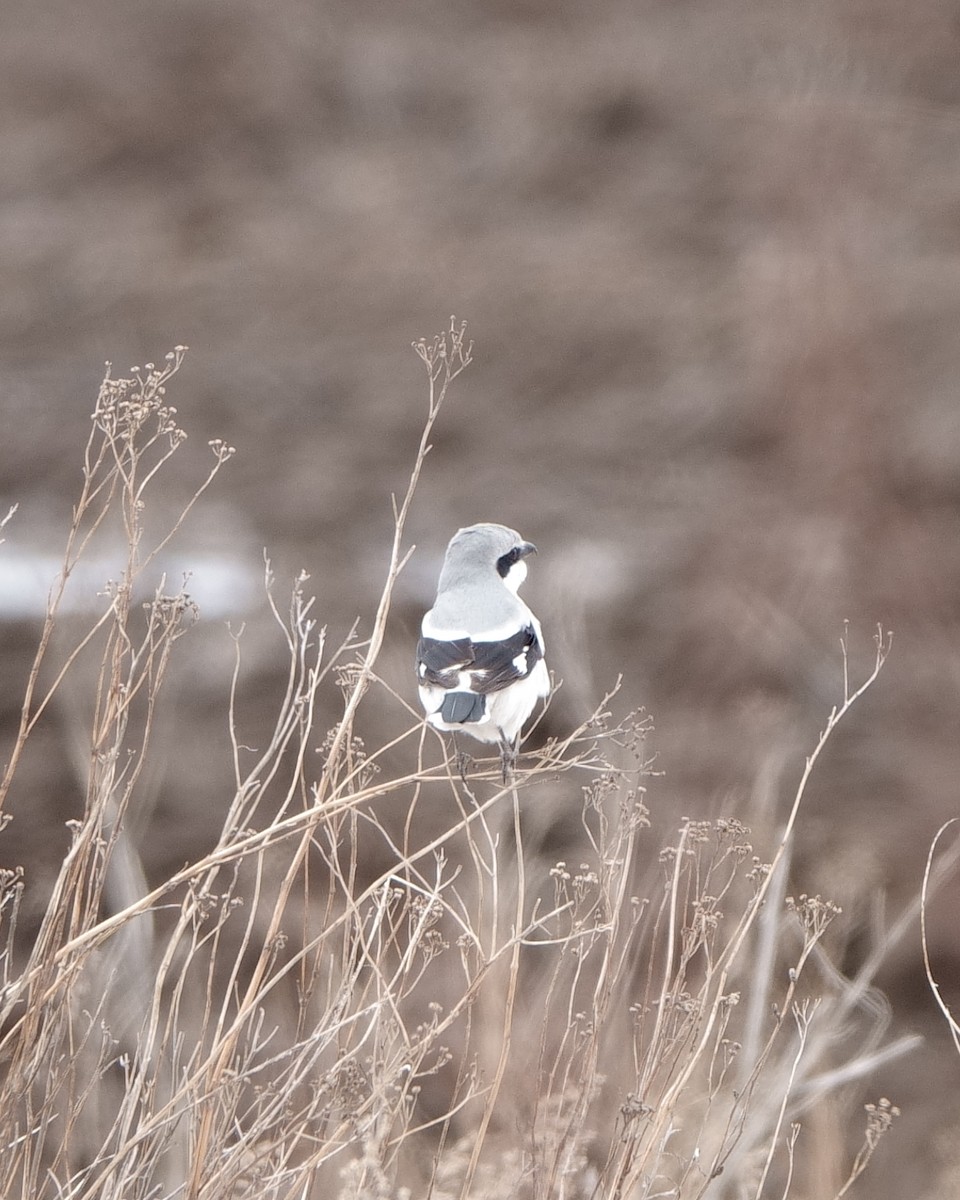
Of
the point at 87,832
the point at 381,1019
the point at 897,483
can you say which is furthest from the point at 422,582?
the point at 87,832

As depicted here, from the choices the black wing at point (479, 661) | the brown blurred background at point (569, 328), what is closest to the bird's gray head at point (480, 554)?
the black wing at point (479, 661)

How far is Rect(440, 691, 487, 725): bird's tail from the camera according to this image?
9.75 feet

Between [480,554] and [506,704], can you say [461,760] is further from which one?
[480,554]

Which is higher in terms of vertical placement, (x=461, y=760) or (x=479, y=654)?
(x=479, y=654)

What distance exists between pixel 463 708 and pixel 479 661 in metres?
0.22

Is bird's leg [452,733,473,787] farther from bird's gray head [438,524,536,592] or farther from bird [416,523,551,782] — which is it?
bird's gray head [438,524,536,592]

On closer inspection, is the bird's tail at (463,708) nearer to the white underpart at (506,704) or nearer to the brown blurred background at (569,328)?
the white underpart at (506,704)

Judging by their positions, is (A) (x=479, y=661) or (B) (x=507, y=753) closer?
(B) (x=507, y=753)

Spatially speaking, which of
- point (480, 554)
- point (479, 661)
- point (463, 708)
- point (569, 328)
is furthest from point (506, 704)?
point (569, 328)

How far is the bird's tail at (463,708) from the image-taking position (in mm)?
2971

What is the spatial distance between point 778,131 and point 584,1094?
10.4 metres

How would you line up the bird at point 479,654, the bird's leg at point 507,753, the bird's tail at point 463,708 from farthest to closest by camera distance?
the bird at point 479,654, the bird's tail at point 463,708, the bird's leg at point 507,753

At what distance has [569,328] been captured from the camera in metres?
11.4

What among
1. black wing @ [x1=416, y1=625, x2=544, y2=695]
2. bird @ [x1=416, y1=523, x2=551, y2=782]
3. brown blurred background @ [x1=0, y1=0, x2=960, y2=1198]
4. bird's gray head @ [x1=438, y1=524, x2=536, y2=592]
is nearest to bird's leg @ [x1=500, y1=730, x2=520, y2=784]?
bird @ [x1=416, y1=523, x2=551, y2=782]
